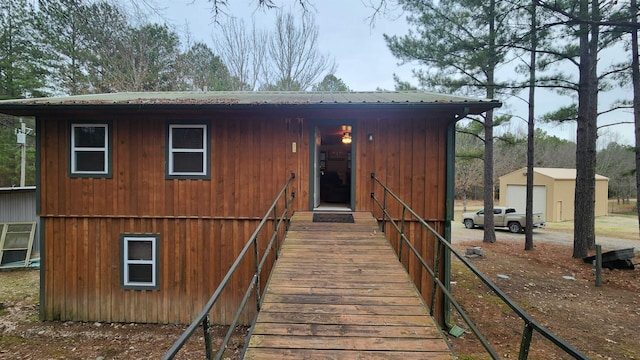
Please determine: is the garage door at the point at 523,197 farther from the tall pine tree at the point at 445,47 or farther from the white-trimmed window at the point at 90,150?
the white-trimmed window at the point at 90,150

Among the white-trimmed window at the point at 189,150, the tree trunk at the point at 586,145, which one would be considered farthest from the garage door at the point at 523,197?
the white-trimmed window at the point at 189,150

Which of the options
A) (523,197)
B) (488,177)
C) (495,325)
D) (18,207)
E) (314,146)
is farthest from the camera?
(523,197)

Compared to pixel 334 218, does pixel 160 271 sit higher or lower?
lower

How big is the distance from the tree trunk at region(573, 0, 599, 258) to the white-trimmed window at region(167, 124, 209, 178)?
1192 cm

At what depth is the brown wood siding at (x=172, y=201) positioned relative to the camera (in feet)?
19.9

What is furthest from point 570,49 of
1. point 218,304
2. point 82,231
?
point 82,231

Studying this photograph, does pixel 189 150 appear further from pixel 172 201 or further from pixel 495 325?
pixel 495 325

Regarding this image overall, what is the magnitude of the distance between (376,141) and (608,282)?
7609 mm

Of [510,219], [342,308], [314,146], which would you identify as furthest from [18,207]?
[510,219]

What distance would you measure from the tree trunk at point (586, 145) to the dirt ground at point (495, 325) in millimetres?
1783

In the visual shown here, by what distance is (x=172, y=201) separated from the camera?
6.11 meters

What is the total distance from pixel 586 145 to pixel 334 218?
10.2 m

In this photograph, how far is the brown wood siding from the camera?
6.07 metres

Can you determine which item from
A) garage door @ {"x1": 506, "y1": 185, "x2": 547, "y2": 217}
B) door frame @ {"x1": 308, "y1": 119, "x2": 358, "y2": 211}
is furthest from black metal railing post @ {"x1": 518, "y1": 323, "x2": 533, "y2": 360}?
garage door @ {"x1": 506, "y1": 185, "x2": 547, "y2": 217}
